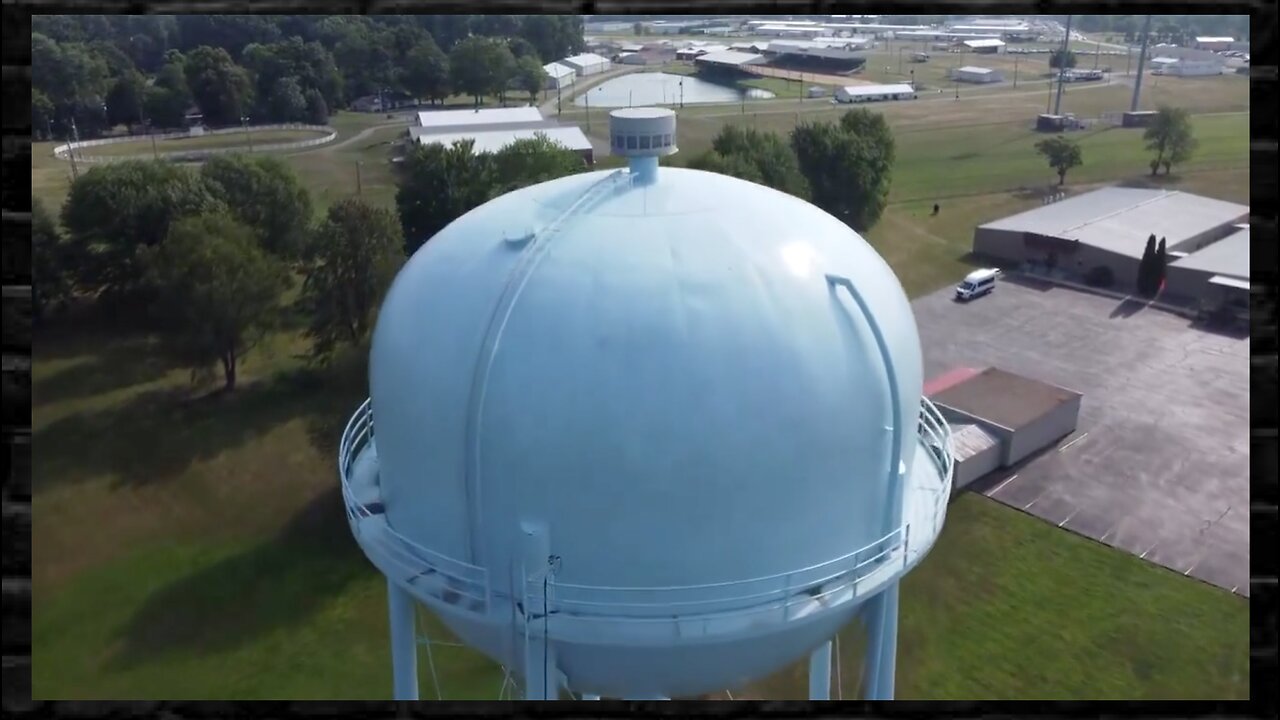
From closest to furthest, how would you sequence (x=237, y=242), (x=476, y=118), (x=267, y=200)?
(x=237, y=242)
(x=267, y=200)
(x=476, y=118)

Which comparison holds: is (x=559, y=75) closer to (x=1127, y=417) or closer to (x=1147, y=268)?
(x=1147, y=268)

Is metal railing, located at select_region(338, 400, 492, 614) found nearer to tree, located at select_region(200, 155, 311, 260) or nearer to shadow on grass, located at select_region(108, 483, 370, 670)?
shadow on grass, located at select_region(108, 483, 370, 670)

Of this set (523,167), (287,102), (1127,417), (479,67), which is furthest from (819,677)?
(479,67)

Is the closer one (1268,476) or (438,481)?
(438,481)

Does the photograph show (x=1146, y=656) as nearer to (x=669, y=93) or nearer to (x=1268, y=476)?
(x=1268, y=476)

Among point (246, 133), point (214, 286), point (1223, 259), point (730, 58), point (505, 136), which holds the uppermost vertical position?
point (730, 58)

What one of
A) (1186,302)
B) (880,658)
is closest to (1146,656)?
(880,658)

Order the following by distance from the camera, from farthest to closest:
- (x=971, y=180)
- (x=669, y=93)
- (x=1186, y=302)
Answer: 1. (x=669, y=93)
2. (x=971, y=180)
3. (x=1186, y=302)
